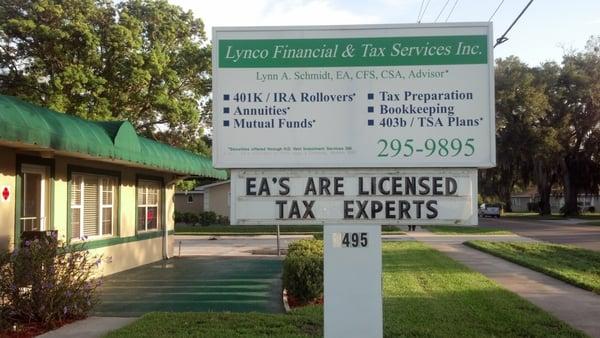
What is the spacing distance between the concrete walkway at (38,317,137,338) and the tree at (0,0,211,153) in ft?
58.0

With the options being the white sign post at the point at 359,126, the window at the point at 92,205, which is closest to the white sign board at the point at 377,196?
the white sign post at the point at 359,126

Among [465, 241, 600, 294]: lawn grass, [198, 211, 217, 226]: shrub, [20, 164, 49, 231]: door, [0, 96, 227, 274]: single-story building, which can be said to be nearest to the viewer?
[0, 96, 227, 274]: single-story building

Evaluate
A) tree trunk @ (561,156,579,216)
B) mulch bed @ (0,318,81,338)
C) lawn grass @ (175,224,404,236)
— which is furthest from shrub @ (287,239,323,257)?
tree trunk @ (561,156,579,216)

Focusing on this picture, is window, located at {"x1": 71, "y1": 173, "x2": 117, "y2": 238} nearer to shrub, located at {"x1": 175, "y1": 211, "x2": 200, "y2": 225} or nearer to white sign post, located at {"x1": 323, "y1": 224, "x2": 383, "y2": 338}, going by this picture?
white sign post, located at {"x1": 323, "y1": 224, "x2": 383, "y2": 338}

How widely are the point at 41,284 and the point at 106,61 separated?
20.4m

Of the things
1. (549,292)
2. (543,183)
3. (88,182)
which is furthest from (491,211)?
(88,182)

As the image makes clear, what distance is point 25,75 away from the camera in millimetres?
26250

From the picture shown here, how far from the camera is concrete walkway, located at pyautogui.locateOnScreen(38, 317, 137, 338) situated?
25.6 feet

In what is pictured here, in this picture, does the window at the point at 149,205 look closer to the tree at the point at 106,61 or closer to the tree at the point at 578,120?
the tree at the point at 106,61

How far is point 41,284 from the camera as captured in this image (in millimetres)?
7977

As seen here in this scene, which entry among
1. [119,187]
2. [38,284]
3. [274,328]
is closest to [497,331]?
[274,328]

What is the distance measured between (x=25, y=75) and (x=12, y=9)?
2702 mm

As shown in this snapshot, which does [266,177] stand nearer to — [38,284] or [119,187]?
[38,284]

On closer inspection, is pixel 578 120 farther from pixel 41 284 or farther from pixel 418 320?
Answer: pixel 41 284
